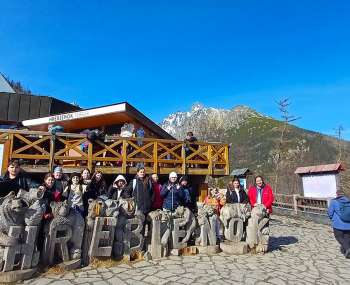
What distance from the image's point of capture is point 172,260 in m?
5.49

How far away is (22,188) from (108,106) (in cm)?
582

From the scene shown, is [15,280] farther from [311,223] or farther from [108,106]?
[311,223]

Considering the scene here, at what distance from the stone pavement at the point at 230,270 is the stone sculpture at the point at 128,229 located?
1.10ft

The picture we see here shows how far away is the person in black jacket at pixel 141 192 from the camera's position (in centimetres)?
589

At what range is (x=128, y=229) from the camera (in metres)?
5.40

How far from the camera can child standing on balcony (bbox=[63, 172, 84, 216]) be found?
5379 millimetres

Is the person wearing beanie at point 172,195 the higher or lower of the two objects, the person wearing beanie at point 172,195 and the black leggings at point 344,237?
the higher

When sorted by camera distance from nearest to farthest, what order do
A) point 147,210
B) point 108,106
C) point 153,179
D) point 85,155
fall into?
point 147,210 → point 153,179 → point 85,155 → point 108,106

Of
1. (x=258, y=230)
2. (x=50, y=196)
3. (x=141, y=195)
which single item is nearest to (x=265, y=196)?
(x=258, y=230)

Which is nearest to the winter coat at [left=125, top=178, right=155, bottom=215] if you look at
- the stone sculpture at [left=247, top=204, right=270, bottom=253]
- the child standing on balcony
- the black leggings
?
the child standing on balcony

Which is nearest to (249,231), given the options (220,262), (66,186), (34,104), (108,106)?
(220,262)

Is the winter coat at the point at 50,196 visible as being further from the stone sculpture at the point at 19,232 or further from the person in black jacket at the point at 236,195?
the person in black jacket at the point at 236,195

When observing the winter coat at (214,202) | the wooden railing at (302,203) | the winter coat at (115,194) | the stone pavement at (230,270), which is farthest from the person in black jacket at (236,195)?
the wooden railing at (302,203)

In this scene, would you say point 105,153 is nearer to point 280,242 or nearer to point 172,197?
point 172,197
